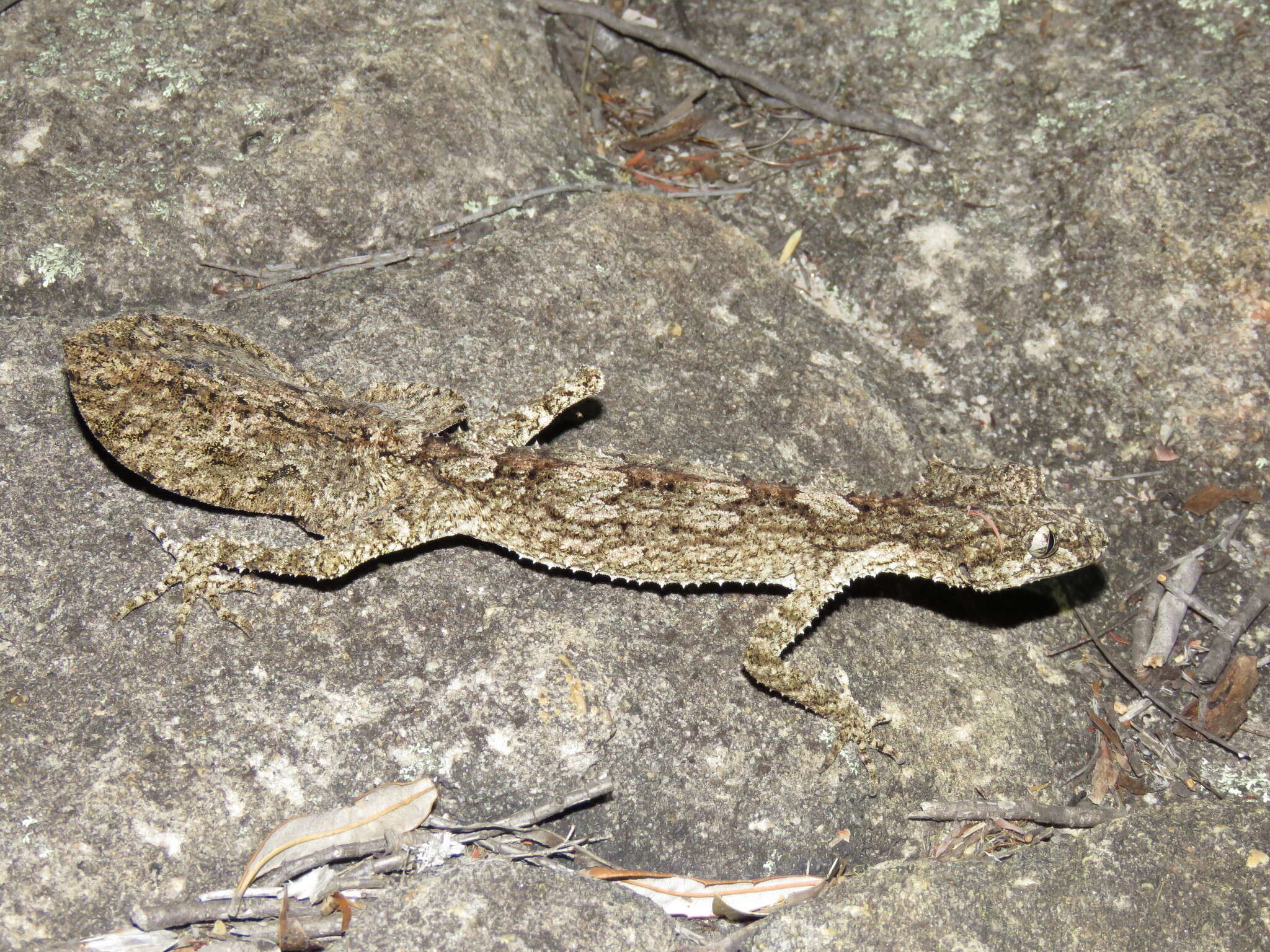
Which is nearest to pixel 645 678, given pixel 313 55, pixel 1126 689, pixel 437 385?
pixel 437 385

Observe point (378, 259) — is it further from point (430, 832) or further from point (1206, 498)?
point (1206, 498)

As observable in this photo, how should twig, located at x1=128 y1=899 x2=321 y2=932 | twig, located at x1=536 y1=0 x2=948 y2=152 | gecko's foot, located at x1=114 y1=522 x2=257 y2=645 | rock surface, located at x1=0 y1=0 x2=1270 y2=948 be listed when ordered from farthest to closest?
twig, located at x1=536 y1=0 x2=948 y2=152
gecko's foot, located at x1=114 y1=522 x2=257 y2=645
rock surface, located at x1=0 y1=0 x2=1270 y2=948
twig, located at x1=128 y1=899 x2=321 y2=932

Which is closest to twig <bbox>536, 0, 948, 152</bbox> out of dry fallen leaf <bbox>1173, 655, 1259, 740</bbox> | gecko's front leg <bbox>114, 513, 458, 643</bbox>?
dry fallen leaf <bbox>1173, 655, 1259, 740</bbox>

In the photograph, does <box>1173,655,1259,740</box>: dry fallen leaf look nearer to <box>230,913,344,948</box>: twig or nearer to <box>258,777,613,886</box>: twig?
<box>258,777,613,886</box>: twig

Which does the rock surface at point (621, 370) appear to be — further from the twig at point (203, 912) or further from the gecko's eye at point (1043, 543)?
the gecko's eye at point (1043, 543)

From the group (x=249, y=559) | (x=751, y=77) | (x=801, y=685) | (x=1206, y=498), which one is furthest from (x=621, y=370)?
(x=1206, y=498)

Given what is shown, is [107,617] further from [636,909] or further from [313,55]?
[313,55]

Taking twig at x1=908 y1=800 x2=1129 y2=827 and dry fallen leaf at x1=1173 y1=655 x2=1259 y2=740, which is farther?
dry fallen leaf at x1=1173 y1=655 x2=1259 y2=740
